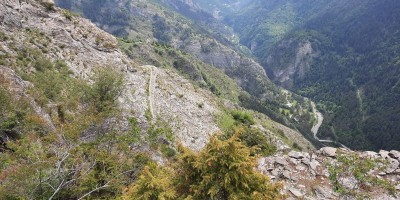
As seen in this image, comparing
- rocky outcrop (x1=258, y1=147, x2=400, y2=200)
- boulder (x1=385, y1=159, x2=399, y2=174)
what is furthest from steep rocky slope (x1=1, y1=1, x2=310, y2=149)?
boulder (x1=385, y1=159, x2=399, y2=174)

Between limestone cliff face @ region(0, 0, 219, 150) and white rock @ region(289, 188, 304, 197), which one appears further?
limestone cliff face @ region(0, 0, 219, 150)

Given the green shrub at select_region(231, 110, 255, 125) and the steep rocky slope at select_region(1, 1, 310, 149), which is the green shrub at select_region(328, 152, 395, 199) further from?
the green shrub at select_region(231, 110, 255, 125)

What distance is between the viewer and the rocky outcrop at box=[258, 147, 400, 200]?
2903cm

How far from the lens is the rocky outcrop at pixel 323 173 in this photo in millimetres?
29031

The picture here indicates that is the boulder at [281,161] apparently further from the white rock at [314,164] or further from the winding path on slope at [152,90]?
the winding path on slope at [152,90]

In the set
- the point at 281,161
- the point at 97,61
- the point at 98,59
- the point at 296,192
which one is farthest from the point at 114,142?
the point at 98,59

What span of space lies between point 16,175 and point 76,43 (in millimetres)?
39907

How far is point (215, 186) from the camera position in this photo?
20.1 meters

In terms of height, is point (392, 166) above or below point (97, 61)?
above

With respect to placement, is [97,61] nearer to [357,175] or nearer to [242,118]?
[242,118]

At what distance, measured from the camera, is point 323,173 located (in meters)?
32.2

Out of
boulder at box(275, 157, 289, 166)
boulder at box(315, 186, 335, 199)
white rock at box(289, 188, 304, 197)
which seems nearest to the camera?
white rock at box(289, 188, 304, 197)

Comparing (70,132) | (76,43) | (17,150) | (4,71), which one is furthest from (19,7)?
(17,150)

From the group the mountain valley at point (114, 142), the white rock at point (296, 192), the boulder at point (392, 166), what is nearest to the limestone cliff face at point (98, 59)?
the mountain valley at point (114, 142)
